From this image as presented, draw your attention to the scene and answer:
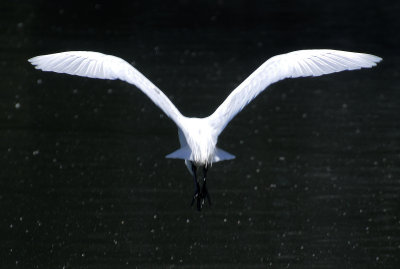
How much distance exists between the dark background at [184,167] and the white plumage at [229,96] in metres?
0.93

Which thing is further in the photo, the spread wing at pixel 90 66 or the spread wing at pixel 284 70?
the spread wing at pixel 90 66

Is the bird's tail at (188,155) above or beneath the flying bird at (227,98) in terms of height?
beneath

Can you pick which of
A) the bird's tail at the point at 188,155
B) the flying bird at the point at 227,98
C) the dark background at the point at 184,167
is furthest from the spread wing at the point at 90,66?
the dark background at the point at 184,167

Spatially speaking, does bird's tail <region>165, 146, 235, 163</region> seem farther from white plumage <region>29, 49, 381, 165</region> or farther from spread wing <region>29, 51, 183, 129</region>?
spread wing <region>29, 51, 183, 129</region>

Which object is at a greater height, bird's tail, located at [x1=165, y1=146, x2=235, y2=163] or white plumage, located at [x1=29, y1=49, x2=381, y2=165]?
white plumage, located at [x1=29, y1=49, x2=381, y2=165]

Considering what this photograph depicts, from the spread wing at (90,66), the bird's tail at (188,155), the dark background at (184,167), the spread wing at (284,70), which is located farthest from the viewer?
the dark background at (184,167)

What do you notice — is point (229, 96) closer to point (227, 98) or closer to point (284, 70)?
point (227, 98)

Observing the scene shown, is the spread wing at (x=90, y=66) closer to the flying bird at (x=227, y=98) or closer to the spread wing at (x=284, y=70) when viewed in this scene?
the flying bird at (x=227, y=98)

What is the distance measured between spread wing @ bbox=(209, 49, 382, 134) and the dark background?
42.5 inches

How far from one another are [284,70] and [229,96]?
0.48 metres

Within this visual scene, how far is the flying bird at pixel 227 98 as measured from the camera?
6746 millimetres

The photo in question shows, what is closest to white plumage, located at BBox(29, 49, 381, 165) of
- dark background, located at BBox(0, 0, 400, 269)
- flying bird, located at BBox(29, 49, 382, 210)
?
flying bird, located at BBox(29, 49, 382, 210)

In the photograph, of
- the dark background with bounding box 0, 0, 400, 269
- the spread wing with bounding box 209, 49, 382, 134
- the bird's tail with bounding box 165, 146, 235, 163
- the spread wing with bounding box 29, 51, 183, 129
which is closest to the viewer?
the bird's tail with bounding box 165, 146, 235, 163

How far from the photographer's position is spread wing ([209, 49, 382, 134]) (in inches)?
270
